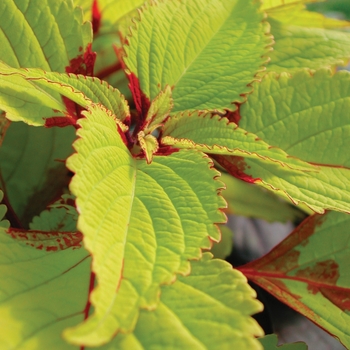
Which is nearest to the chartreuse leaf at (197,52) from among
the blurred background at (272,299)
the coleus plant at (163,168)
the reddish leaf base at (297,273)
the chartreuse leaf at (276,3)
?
the coleus plant at (163,168)

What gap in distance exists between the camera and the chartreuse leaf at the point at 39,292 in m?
0.37

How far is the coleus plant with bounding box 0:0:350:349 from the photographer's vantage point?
1.19ft

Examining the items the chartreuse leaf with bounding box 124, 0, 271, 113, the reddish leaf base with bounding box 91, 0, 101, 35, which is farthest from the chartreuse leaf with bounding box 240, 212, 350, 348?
the reddish leaf base with bounding box 91, 0, 101, 35

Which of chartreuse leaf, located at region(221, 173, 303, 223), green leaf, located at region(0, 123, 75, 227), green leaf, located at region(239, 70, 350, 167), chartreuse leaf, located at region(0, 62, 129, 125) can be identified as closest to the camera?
chartreuse leaf, located at region(0, 62, 129, 125)

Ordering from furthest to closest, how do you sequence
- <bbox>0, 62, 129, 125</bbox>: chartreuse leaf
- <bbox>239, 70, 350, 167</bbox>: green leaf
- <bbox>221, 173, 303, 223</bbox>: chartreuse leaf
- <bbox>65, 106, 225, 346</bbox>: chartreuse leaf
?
<bbox>221, 173, 303, 223</bbox>: chartreuse leaf < <bbox>239, 70, 350, 167</bbox>: green leaf < <bbox>0, 62, 129, 125</bbox>: chartreuse leaf < <bbox>65, 106, 225, 346</bbox>: chartreuse leaf

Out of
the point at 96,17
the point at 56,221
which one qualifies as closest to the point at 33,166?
the point at 56,221

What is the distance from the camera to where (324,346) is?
75cm

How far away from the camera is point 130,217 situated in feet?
1.36

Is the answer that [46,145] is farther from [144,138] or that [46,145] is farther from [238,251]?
[238,251]

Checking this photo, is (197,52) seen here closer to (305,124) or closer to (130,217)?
(305,124)

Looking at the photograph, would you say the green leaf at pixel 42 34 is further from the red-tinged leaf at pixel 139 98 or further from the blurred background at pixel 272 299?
the blurred background at pixel 272 299

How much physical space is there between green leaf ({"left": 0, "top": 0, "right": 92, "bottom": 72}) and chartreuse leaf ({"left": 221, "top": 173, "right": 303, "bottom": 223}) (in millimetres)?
418

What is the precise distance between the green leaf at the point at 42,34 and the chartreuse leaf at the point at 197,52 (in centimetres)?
7

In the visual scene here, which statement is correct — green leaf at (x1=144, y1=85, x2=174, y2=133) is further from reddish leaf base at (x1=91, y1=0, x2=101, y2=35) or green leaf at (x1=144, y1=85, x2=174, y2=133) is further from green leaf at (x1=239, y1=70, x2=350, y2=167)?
reddish leaf base at (x1=91, y1=0, x2=101, y2=35)
